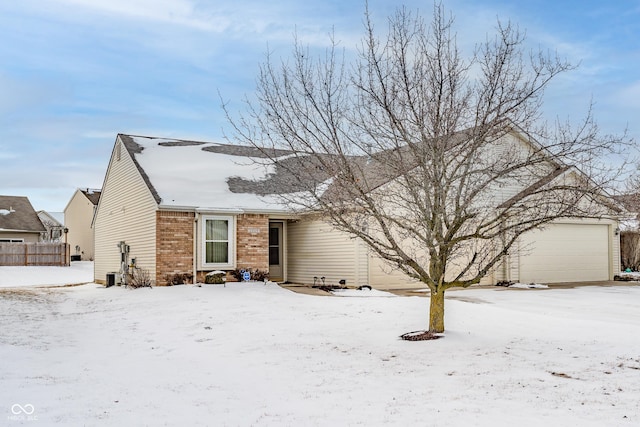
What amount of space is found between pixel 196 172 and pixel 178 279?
14.4 ft

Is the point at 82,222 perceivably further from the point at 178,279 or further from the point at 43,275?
the point at 178,279

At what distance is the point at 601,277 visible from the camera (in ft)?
75.2

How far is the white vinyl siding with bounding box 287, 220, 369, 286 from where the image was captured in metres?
18.8

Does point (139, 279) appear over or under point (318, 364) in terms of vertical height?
over

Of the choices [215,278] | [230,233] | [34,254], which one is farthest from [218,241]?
[34,254]

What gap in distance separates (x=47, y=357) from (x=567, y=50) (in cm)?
953

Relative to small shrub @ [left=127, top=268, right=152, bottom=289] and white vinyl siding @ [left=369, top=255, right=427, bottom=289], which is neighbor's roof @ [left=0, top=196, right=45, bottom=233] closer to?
small shrub @ [left=127, top=268, right=152, bottom=289]

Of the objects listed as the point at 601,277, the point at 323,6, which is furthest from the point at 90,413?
the point at 601,277

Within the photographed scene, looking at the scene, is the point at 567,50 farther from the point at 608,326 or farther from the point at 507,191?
the point at 507,191

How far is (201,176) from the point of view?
2056cm

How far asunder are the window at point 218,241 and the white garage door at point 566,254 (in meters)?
10.1

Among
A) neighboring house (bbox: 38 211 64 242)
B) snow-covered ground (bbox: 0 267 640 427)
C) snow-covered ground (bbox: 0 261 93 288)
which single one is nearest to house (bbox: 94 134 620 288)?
snow-covered ground (bbox: 0 267 640 427)

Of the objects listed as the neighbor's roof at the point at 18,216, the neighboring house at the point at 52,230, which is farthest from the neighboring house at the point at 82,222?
the neighbor's roof at the point at 18,216

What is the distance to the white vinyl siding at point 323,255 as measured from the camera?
18828mm
